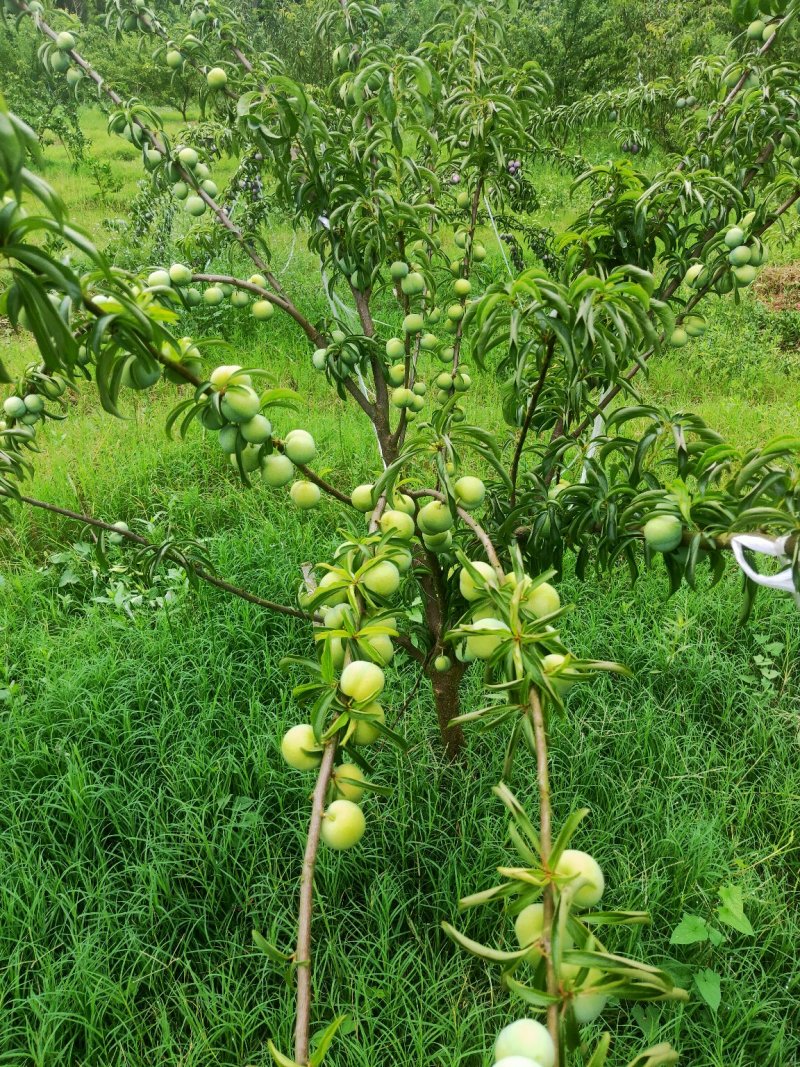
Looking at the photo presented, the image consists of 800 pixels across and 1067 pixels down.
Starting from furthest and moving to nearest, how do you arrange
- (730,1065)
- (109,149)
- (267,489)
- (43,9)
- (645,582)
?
(109,149)
(267,489)
(645,582)
(43,9)
(730,1065)

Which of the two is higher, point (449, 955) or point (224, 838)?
point (224, 838)

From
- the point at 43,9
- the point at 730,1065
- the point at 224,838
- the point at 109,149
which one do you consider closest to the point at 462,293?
the point at 43,9

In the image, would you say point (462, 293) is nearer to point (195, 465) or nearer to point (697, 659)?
point (697, 659)

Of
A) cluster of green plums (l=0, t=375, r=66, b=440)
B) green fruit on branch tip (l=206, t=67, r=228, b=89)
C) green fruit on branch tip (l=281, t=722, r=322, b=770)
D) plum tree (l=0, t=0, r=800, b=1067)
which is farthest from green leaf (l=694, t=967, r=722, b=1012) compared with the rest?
green fruit on branch tip (l=206, t=67, r=228, b=89)

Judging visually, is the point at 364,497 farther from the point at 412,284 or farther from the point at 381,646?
the point at 412,284

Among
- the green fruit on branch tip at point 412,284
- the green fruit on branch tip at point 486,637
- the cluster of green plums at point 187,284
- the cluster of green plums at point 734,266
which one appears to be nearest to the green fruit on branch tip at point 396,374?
the green fruit on branch tip at point 412,284

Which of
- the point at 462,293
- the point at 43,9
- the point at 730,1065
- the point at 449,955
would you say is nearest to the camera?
the point at 730,1065

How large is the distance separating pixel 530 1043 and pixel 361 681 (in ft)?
1.27

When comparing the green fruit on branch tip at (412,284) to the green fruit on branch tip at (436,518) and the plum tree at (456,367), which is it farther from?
the green fruit on branch tip at (436,518)

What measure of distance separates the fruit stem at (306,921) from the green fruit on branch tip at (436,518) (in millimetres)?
403

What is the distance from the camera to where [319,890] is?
1748 mm

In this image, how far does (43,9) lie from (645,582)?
2.51m

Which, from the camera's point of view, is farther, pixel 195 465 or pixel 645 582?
pixel 195 465

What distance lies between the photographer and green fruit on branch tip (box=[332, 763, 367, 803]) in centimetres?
84
